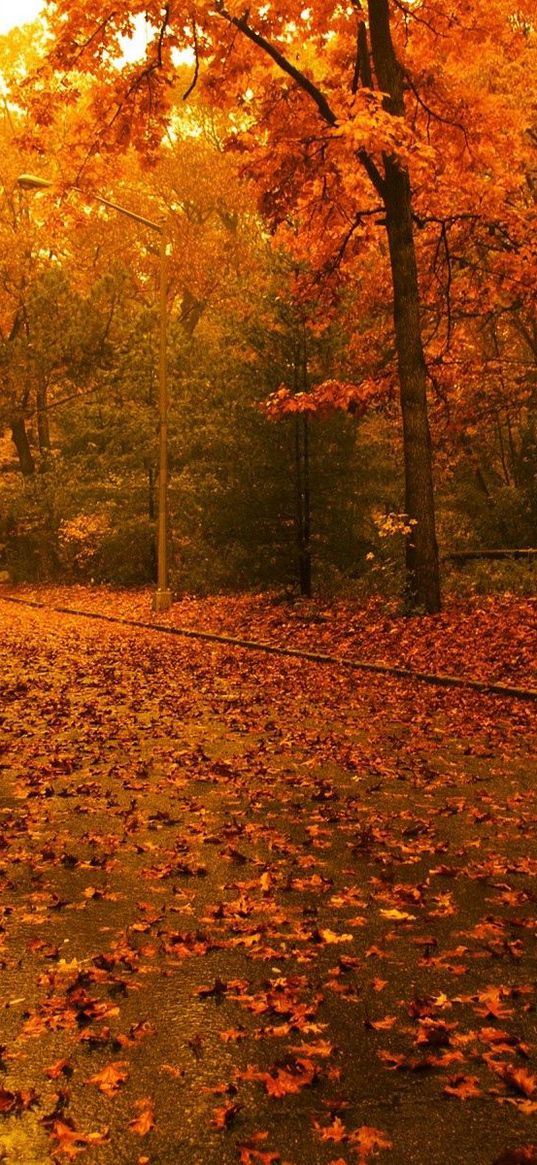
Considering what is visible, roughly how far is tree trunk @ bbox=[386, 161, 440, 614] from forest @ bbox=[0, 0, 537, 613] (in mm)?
37

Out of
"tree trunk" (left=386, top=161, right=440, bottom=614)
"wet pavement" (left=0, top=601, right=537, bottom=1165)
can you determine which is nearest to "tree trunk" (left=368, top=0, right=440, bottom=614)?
"tree trunk" (left=386, top=161, right=440, bottom=614)

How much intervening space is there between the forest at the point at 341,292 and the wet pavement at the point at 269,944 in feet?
27.9

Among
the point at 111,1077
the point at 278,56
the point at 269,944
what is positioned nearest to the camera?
the point at 111,1077

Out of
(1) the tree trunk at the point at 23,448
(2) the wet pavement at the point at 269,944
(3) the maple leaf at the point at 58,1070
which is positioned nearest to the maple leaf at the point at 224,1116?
(2) the wet pavement at the point at 269,944

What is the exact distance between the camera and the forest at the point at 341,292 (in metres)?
16.8

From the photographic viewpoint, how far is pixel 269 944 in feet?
15.4

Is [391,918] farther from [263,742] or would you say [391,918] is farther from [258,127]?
[258,127]

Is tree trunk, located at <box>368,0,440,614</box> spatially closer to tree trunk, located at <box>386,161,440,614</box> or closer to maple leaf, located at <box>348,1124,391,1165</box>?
tree trunk, located at <box>386,161,440,614</box>

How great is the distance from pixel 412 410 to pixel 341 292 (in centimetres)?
442

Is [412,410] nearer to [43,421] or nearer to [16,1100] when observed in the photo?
[16,1100]

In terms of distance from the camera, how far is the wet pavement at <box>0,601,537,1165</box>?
3.23 meters

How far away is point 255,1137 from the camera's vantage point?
3113 mm

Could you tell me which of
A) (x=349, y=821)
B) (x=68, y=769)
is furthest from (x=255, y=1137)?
(x=68, y=769)

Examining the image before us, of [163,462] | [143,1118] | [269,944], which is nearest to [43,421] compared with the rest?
[163,462]
